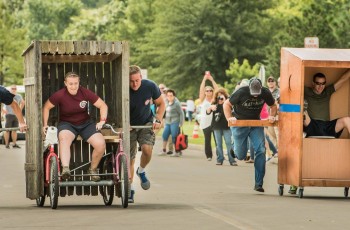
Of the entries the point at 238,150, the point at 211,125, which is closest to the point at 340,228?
the point at 238,150

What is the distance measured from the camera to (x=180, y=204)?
16469 mm

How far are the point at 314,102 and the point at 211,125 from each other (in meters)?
11.7

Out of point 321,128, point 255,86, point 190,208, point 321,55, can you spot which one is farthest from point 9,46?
point 190,208

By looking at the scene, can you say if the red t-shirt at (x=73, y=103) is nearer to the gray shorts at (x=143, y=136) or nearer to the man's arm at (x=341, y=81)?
the gray shorts at (x=143, y=136)

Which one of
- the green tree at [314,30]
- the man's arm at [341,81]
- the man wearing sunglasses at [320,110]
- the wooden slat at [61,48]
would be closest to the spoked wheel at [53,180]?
the wooden slat at [61,48]

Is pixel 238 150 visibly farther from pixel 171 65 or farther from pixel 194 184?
pixel 171 65

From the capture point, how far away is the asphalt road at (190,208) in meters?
13.4

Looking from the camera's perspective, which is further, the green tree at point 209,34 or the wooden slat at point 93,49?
the green tree at point 209,34

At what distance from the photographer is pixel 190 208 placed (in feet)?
51.1

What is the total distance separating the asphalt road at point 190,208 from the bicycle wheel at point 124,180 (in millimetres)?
139

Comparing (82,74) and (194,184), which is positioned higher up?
(82,74)

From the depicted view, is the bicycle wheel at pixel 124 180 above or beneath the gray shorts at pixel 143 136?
beneath

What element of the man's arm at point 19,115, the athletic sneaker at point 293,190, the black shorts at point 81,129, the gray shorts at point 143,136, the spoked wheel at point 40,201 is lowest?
the athletic sneaker at point 293,190

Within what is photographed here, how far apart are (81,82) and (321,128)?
11.6ft
